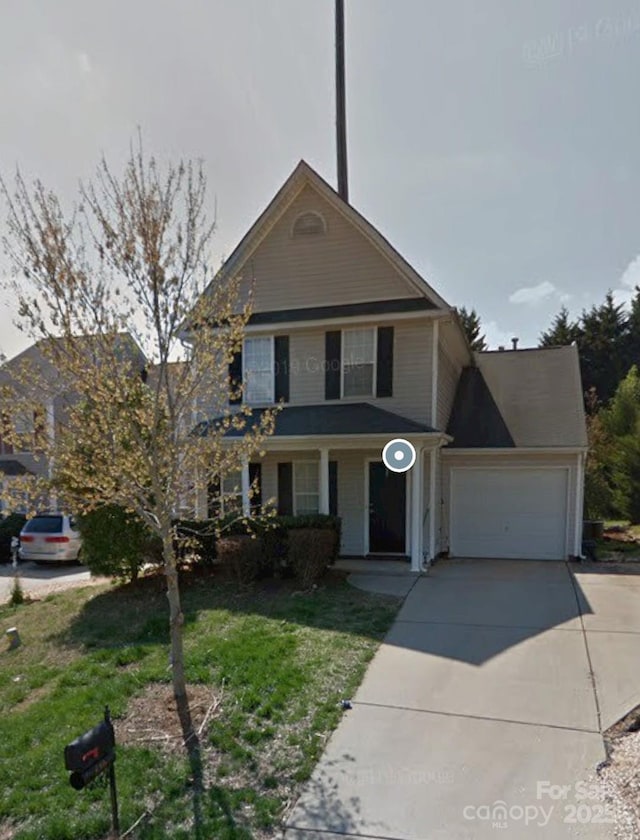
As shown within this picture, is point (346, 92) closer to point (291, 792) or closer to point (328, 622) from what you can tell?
point (328, 622)

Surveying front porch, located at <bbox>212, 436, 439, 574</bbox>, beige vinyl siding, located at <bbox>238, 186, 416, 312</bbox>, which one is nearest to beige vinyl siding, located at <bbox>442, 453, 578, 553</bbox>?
front porch, located at <bbox>212, 436, 439, 574</bbox>

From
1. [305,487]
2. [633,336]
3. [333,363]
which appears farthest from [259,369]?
[633,336]

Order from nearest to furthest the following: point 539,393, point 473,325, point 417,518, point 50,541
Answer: point 417,518
point 539,393
point 50,541
point 473,325

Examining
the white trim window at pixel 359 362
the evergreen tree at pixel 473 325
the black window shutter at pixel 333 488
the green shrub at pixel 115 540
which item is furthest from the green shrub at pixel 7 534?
the evergreen tree at pixel 473 325

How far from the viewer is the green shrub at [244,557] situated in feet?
27.8

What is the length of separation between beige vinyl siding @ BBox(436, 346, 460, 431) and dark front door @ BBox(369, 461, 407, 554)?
1601mm

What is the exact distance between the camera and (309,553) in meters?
8.24

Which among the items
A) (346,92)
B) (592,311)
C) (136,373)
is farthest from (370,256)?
(592,311)

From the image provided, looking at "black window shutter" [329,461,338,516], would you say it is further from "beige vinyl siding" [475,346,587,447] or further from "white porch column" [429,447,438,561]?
"beige vinyl siding" [475,346,587,447]

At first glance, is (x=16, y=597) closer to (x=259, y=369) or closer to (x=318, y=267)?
(x=259, y=369)

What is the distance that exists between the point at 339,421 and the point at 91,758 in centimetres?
768

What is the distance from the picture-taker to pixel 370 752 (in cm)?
366

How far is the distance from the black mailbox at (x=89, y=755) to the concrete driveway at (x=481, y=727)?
3.98 feet

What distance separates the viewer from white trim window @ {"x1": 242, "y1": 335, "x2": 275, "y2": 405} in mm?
11195
